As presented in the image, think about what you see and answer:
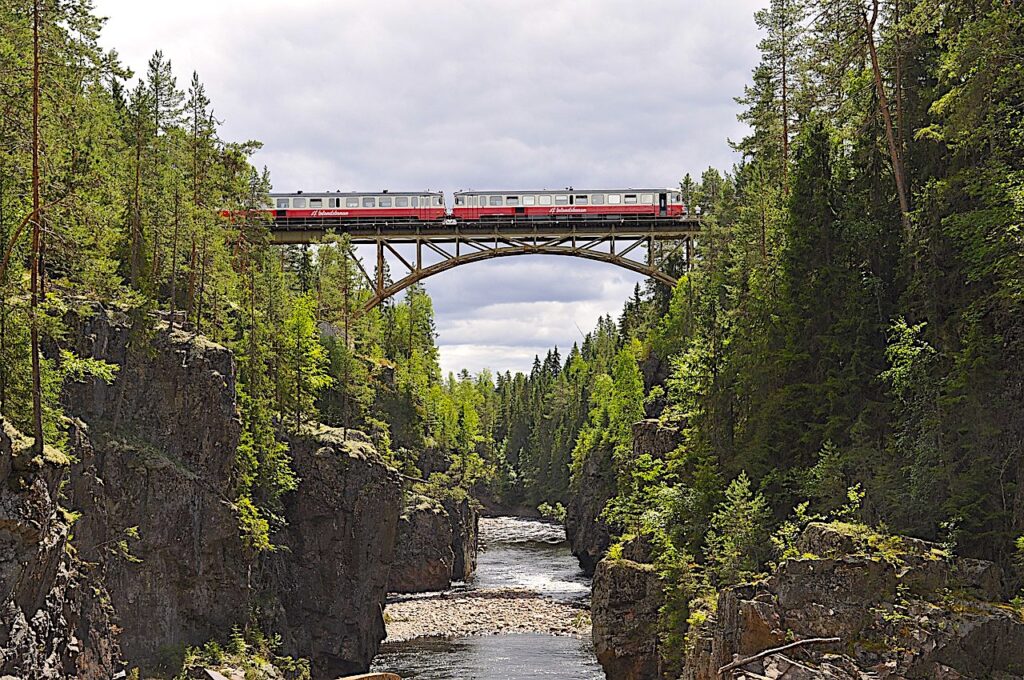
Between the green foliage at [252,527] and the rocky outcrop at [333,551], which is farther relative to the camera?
the rocky outcrop at [333,551]

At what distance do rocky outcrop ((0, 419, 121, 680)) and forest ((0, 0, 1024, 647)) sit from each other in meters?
0.91

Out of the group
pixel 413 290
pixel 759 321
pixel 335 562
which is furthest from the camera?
pixel 413 290

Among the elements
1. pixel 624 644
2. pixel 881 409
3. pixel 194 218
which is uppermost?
pixel 194 218

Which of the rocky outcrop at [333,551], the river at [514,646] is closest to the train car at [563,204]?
the rocky outcrop at [333,551]

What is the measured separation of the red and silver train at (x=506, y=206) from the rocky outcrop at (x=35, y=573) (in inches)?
1227

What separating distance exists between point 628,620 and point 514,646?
1121 centimetres

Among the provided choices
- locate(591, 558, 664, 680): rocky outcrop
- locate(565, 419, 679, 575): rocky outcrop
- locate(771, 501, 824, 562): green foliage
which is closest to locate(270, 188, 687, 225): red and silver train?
locate(565, 419, 679, 575): rocky outcrop

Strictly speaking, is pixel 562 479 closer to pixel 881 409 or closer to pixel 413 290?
pixel 413 290

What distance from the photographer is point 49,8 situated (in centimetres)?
2148

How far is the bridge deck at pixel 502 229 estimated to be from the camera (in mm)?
51281

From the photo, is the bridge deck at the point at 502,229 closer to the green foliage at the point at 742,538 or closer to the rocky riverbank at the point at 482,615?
the rocky riverbank at the point at 482,615

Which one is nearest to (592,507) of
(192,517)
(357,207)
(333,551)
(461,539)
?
(461,539)

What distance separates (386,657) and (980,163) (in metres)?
30.1

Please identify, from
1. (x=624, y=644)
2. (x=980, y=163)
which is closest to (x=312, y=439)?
(x=624, y=644)
